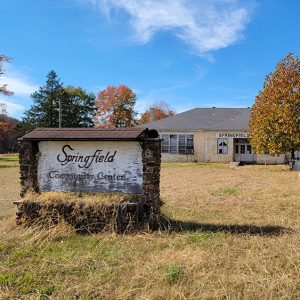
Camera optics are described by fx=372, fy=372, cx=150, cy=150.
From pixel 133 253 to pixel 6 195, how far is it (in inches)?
283

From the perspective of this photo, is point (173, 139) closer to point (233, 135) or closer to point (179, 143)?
point (179, 143)

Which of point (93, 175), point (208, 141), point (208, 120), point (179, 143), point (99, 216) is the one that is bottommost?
point (99, 216)

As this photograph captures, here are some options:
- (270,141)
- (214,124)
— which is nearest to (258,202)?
(270,141)

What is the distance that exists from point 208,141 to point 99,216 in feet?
90.4

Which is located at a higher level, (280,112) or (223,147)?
(280,112)

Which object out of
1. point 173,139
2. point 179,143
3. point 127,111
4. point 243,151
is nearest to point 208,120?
point 179,143

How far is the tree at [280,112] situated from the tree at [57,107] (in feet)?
129

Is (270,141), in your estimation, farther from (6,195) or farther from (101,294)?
(101,294)

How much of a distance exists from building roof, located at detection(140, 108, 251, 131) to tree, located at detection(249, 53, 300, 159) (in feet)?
30.1

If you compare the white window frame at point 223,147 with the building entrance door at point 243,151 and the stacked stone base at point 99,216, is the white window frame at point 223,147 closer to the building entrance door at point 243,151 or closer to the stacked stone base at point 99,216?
the building entrance door at point 243,151

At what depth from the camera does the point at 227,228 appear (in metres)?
6.55

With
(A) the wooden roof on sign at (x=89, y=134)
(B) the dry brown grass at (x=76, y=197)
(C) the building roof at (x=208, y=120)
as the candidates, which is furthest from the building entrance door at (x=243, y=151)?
(B) the dry brown grass at (x=76, y=197)

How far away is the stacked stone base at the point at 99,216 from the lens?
634 centimetres

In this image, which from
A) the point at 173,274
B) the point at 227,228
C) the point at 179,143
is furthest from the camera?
the point at 179,143
